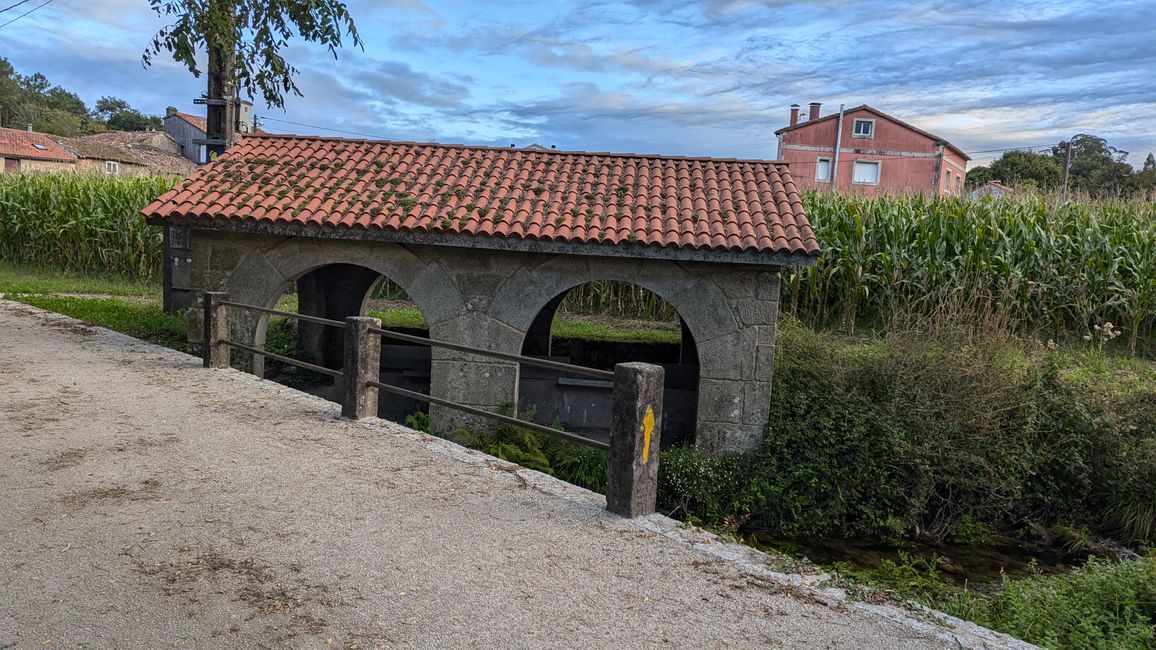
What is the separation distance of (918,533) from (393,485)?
639 cm

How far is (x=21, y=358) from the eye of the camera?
9.24m

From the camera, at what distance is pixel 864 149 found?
129 feet

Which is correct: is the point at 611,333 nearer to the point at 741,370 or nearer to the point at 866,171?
the point at 741,370

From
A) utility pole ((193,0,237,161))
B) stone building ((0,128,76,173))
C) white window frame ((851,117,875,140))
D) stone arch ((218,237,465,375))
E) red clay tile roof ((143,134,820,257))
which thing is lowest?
stone arch ((218,237,465,375))

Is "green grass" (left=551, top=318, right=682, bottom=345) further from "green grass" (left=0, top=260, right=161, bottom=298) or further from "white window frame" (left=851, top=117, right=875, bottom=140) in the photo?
"white window frame" (left=851, top=117, right=875, bottom=140)

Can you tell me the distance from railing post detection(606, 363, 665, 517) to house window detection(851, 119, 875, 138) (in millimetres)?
36940

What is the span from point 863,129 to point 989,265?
28.1m

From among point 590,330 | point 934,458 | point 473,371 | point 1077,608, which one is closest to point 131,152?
point 590,330

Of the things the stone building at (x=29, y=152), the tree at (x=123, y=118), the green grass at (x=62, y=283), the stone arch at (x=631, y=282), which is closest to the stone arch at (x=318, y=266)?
the stone arch at (x=631, y=282)

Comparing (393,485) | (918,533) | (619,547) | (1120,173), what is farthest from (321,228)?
(1120,173)

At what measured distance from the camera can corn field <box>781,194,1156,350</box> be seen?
12844 mm

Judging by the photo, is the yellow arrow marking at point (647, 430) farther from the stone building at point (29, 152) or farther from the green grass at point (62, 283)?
the stone building at point (29, 152)

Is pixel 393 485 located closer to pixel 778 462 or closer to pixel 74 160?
pixel 778 462

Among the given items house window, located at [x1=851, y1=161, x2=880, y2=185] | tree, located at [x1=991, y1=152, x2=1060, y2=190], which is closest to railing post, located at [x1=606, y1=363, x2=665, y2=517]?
house window, located at [x1=851, y1=161, x2=880, y2=185]
